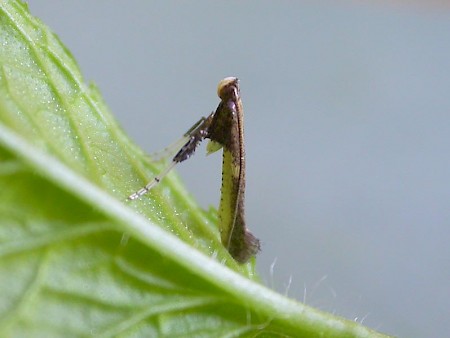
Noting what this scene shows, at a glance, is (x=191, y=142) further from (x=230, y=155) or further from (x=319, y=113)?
(x=319, y=113)

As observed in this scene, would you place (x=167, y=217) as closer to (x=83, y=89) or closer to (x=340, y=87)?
(x=83, y=89)

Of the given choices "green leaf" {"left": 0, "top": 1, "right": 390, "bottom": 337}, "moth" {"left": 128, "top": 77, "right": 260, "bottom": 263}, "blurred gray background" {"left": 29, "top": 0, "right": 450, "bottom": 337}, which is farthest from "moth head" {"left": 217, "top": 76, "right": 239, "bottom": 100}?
"blurred gray background" {"left": 29, "top": 0, "right": 450, "bottom": 337}

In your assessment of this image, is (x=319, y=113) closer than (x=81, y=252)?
No

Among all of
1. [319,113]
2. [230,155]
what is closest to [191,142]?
[230,155]

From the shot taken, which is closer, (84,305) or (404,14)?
(84,305)

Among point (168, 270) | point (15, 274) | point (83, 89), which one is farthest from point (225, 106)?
point (15, 274)
